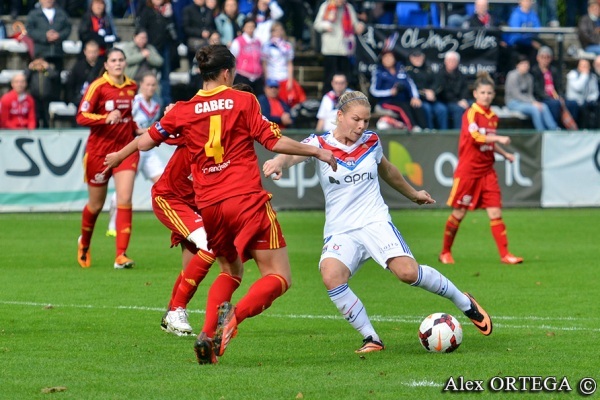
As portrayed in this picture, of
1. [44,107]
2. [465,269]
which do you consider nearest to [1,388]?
[465,269]

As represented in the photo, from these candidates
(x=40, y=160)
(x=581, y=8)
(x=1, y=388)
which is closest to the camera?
(x=1, y=388)

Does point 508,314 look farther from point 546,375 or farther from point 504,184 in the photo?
point 504,184

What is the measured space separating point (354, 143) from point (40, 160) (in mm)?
12783

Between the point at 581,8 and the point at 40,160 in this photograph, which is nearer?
the point at 40,160

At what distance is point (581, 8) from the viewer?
31062mm

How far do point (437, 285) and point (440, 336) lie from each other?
410 mm

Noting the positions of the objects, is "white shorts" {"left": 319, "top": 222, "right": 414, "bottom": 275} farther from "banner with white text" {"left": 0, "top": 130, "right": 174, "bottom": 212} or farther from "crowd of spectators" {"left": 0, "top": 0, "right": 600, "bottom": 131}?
"crowd of spectators" {"left": 0, "top": 0, "right": 600, "bottom": 131}

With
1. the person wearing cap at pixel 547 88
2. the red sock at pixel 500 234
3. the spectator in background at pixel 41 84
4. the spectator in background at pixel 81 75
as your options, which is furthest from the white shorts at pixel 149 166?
the person wearing cap at pixel 547 88

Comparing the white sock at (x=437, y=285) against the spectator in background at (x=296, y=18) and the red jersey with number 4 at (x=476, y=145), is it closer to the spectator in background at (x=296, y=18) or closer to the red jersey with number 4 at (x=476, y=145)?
the red jersey with number 4 at (x=476, y=145)

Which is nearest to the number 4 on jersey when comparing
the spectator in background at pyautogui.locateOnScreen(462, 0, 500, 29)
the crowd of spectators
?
the crowd of spectators

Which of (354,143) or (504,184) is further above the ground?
(354,143)

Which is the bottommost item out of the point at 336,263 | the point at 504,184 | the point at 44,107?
the point at 504,184

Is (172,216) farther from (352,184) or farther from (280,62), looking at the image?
(280,62)

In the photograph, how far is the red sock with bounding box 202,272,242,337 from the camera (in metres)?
7.91
